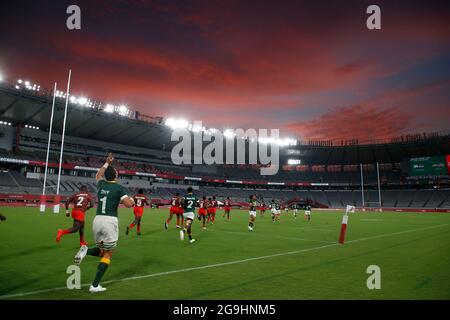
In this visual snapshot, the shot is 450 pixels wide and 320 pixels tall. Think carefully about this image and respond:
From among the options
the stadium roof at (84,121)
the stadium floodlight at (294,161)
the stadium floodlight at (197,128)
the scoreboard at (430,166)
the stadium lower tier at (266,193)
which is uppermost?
the stadium floodlight at (197,128)

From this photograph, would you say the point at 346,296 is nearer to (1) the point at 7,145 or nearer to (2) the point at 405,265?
(2) the point at 405,265

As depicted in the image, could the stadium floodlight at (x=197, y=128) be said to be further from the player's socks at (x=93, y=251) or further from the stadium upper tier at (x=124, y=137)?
the player's socks at (x=93, y=251)

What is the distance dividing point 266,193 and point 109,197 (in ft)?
278

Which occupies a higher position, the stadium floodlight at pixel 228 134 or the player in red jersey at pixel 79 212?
the stadium floodlight at pixel 228 134

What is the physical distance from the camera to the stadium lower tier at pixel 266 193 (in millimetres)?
52597

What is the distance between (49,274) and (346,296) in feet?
20.6

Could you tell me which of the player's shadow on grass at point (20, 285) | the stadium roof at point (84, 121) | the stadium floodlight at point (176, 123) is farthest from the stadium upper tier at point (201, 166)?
the player's shadow on grass at point (20, 285)

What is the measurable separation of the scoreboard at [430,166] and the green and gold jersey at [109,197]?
74432 millimetres

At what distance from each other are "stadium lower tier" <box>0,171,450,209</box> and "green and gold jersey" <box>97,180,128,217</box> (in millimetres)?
50192

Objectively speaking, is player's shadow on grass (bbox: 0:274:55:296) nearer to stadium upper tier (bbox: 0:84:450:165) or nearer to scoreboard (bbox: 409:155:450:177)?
stadium upper tier (bbox: 0:84:450:165)

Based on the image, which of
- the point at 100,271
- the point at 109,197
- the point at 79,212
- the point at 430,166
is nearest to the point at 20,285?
the point at 100,271

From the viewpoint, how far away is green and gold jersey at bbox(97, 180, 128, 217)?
20.7 feet

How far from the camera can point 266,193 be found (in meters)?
89.6
